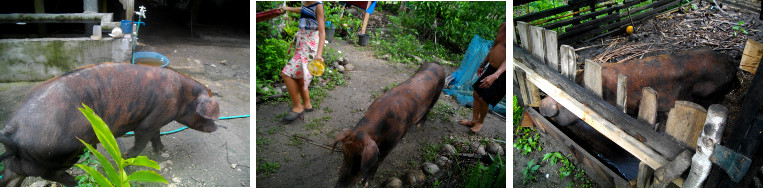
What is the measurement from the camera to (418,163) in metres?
2.50

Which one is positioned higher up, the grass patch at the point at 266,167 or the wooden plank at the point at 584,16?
the wooden plank at the point at 584,16

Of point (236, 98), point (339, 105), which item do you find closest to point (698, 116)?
point (339, 105)

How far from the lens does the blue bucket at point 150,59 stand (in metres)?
2.96

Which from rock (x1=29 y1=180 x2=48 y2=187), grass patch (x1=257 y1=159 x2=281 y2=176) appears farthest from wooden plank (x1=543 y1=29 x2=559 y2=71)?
rock (x1=29 y1=180 x2=48 y2=187)

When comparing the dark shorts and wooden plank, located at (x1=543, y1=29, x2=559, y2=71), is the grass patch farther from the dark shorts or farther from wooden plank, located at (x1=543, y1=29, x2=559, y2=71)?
wooden plank, located at (x1=543, y1=29, x2=559, y2=71)

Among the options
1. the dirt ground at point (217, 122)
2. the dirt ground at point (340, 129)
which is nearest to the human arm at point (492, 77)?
the dirt ground at point (340, 129)

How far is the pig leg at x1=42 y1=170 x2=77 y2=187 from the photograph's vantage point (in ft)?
8.73

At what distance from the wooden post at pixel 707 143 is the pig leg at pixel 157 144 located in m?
3.36

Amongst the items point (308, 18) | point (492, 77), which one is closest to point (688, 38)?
point (492, 77)

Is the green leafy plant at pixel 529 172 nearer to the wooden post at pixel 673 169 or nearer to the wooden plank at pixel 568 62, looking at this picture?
the wooden plank at pixel 568 62

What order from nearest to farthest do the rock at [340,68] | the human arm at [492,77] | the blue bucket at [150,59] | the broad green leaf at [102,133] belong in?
the broad green leaf at [102,133] → the human arm at [492,77] → the rock at [340,68] → the blue bucket at [150,59]

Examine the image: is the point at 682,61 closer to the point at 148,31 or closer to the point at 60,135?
the point at 148,31

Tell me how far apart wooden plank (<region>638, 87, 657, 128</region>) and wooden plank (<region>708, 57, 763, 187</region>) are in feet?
1.38

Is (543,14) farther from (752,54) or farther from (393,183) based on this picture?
(393,183)
